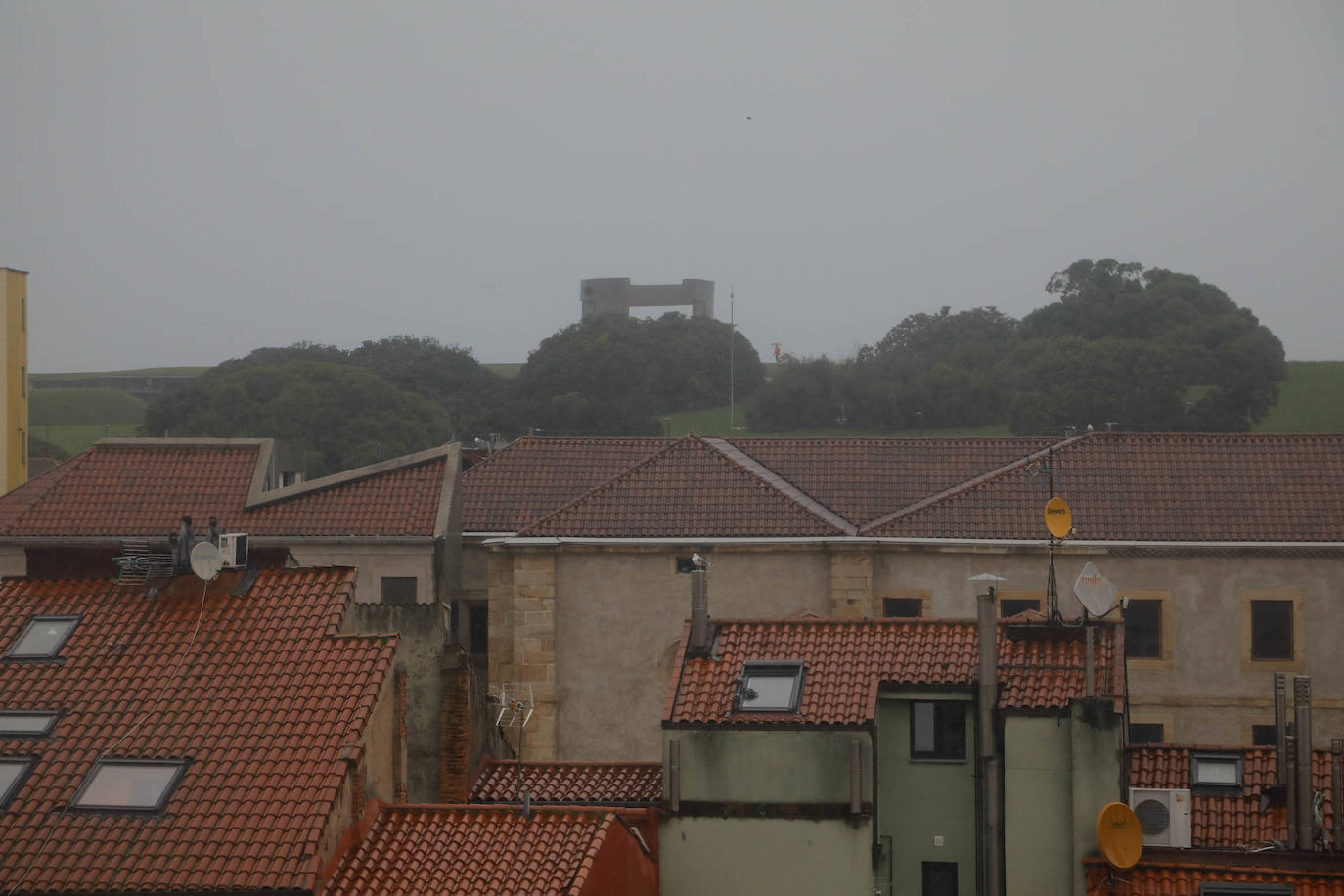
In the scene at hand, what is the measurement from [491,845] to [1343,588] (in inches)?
822

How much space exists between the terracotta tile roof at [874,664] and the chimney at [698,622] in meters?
0.15

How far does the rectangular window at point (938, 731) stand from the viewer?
22.7 meters

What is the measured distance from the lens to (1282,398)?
98500 millimetres

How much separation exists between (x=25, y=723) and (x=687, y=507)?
17.1 meters

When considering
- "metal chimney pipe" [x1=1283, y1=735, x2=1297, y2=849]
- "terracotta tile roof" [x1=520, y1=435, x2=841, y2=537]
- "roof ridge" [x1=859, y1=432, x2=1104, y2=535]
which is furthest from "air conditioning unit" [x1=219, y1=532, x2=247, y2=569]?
"roof ridge" [x1=859, y1=432, x2=1104, y2=535]

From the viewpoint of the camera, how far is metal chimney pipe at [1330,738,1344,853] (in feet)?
71.8

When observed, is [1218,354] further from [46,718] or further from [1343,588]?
[46,718]

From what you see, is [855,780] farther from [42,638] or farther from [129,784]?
[42,638]

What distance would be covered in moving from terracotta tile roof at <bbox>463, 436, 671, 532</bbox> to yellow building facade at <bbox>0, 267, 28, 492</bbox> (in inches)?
1420

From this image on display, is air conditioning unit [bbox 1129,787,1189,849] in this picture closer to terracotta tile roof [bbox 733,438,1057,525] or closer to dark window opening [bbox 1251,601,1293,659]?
dark window opening [bbox 1251,601,1293,659]

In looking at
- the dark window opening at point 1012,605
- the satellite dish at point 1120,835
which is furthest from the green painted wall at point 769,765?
the dark window opening at point 1012,605

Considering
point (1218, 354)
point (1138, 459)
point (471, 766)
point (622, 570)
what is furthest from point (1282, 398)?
point (471, 766)

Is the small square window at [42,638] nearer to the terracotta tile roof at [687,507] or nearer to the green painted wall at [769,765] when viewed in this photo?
the green painted wall at [769,765]

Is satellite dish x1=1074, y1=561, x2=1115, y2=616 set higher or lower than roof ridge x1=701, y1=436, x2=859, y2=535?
lower
